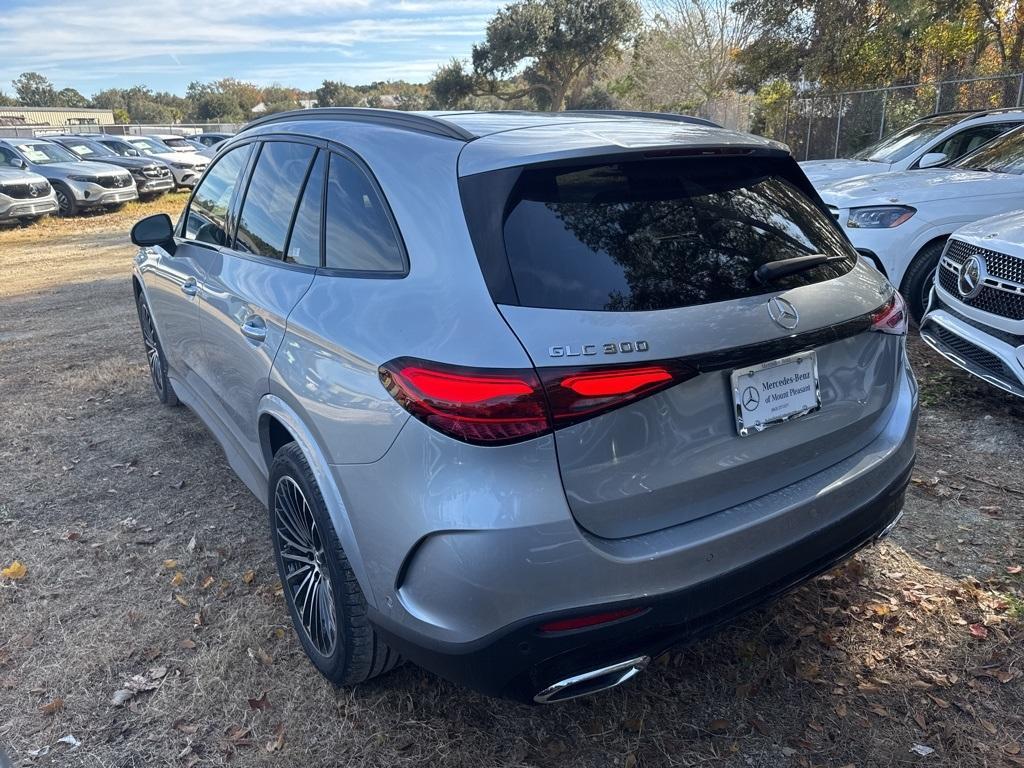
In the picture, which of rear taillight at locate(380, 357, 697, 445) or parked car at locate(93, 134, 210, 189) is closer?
rear taillight at locate(380, 357, 697, 445)

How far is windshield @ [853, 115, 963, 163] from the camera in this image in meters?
9.29

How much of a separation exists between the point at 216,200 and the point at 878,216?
16.4ft

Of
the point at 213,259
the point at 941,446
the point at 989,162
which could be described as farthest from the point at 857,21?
the point at 213,259

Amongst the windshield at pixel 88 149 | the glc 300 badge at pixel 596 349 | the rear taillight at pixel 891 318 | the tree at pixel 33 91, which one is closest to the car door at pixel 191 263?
the glc 300 badge at pixel 596 349

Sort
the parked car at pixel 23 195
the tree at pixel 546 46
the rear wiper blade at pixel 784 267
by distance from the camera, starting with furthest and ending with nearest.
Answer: the tree at pixel 546 46 → the parked car at pixel 23 195 → the rear wiper blade at pixel 784 267

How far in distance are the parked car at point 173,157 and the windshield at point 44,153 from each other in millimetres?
2955

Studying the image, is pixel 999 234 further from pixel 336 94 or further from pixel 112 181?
pixel 336 94

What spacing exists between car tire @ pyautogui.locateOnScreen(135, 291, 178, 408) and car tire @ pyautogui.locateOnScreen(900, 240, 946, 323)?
5.42m

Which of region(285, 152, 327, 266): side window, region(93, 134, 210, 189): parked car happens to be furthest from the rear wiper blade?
region(93, 134, 210, 189): parked car

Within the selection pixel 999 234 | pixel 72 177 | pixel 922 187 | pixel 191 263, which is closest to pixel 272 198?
pixel 191 263

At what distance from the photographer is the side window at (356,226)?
91.9 inches

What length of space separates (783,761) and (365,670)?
1299 mm

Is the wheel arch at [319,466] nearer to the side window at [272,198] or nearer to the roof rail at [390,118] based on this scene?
the side window at [272,198]

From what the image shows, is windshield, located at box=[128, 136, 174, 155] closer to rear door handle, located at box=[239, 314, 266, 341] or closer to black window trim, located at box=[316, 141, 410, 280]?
rear door handle, located at box=[239, 314, 266, 341]
